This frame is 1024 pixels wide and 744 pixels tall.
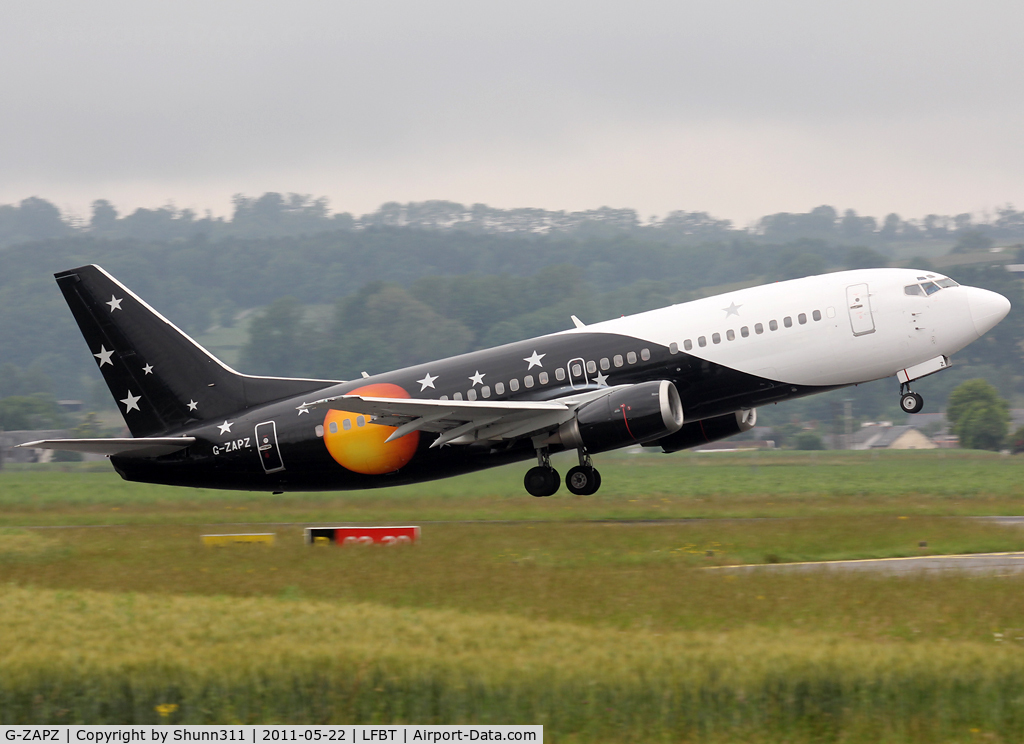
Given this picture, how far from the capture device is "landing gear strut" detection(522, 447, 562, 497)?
30406 mm

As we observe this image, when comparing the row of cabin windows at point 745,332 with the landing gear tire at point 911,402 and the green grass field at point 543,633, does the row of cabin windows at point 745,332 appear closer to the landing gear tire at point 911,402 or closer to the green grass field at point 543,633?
the landing gear tire at point 911,402

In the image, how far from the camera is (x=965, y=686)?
11.9 m

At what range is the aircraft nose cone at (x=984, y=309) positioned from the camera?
28.4 m

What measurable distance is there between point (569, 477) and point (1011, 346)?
148 meters

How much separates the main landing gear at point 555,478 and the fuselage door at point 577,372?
1886 mm

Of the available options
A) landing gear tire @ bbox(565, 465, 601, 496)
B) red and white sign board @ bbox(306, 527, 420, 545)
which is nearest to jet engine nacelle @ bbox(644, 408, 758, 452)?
landing gear tire @ bbox(565, 465, 601, 496)

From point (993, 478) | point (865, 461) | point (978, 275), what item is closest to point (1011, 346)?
point (978, 275)

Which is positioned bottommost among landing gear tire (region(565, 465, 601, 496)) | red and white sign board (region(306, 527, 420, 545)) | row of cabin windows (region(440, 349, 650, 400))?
red and white sign board (region(306, 527, 420, 545))

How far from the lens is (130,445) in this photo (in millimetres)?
30953

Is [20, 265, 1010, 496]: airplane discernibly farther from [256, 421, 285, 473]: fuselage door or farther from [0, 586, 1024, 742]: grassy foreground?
[0, 586, 1024, 742]: grassy foreground

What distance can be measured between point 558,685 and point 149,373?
23.3m

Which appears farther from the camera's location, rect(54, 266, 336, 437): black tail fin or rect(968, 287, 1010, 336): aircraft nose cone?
rect(54, 266, 336, 437): black tail fin
